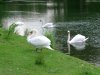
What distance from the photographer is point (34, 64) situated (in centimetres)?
1359

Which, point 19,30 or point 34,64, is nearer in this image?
point 34,64

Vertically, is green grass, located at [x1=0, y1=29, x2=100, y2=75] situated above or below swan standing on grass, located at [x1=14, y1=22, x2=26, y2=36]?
above

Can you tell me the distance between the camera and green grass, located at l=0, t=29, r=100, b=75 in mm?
12378

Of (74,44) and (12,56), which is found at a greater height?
(12,56)

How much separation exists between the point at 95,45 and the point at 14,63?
15.2 m

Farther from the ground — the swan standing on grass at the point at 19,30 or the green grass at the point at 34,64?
the green grass at the point at 34,64

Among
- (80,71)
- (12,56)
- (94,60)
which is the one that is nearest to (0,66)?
(12,56)

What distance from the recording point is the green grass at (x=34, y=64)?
1238 cm

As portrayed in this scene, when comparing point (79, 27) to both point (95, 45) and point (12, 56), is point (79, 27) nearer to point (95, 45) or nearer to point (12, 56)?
point (95, 45)

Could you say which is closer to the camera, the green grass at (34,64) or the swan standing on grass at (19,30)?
the green grass at (34,64)

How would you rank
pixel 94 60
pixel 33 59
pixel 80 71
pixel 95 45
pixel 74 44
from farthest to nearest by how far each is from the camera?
pixel 74 44, pixel 95 45, pixel 94 60, pixel 33 59, pixel 80 71

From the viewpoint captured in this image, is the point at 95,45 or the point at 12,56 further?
the point at 95,45

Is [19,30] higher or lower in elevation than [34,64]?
lower

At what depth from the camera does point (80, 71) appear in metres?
13.1
